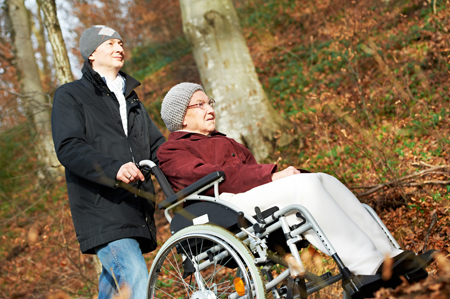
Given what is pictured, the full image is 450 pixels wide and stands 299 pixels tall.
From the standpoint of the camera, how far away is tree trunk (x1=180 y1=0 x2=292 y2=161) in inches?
229

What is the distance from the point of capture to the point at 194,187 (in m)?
2.47

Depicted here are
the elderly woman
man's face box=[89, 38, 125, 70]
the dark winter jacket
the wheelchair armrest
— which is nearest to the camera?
the elderly woman

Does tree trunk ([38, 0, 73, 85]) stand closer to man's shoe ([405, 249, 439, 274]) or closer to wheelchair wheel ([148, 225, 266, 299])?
wheelchair wheel ([148, 225, 266, 299])

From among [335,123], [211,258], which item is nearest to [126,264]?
[211,258]

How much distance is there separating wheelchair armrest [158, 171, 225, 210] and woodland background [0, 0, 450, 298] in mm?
1016

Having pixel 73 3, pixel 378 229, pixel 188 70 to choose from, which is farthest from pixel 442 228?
pixel 73 3

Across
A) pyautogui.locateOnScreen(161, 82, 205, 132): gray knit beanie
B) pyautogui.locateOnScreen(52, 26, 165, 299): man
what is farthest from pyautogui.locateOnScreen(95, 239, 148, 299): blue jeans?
pyautogui.locateOnScreen(161, 82, 205, 132): gray knit beanie

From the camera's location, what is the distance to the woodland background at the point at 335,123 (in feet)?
12.5

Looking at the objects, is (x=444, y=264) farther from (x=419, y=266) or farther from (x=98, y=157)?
(x=98, y=157)

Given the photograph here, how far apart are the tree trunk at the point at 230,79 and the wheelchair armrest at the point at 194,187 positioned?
10.8 ft

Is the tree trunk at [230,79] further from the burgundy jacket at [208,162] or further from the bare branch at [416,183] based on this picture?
the burgundy jacket at [208,162]

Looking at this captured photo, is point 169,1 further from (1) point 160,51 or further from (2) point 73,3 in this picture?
(2) point 73,3

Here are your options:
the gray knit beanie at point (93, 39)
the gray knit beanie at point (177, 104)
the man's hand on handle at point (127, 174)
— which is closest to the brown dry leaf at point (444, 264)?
the man's hand on handle at point (127, 174)

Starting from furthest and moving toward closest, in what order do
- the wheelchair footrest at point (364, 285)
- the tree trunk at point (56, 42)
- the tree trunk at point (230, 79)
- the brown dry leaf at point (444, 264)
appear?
the tree trunk at point (230, 79), the tree trunk at point (56, 42), the wheelchair footrest at point (364, 285), the brown dry leaf at point (444, 264)
